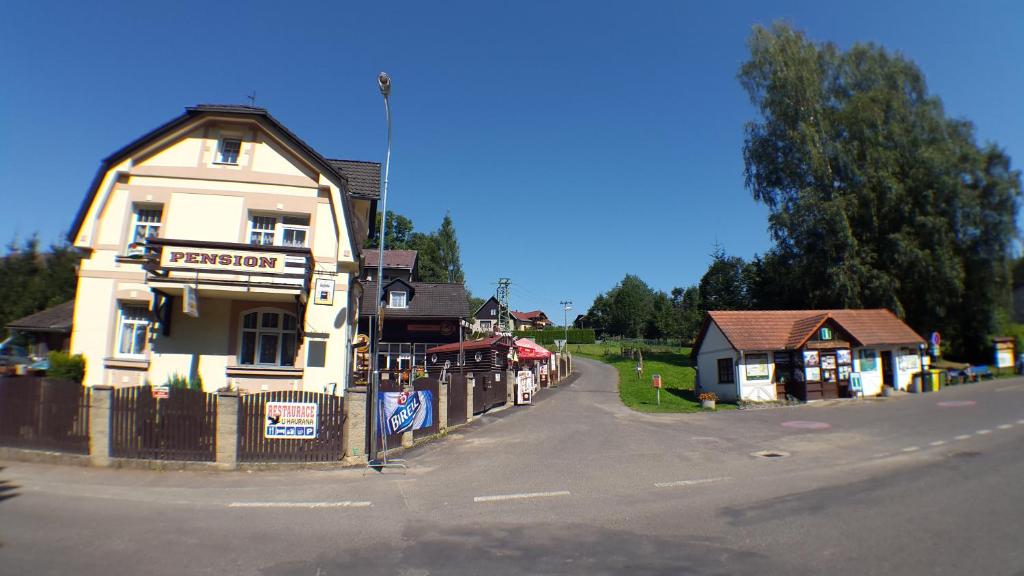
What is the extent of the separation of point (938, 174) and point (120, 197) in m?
44.5

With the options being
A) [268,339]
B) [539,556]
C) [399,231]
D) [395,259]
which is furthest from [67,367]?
[399,231]

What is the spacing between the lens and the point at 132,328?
51.1 feet

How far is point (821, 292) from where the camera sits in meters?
36.0

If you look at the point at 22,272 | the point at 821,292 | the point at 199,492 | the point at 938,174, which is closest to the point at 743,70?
the point at 938,174

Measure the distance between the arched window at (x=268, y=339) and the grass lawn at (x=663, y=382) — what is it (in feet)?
50.3

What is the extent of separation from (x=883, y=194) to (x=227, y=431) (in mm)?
40621

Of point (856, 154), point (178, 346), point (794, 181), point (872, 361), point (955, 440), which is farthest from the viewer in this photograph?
point (794, 181)

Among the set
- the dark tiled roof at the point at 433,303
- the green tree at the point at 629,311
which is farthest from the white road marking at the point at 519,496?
the green tree at the point at 629,311

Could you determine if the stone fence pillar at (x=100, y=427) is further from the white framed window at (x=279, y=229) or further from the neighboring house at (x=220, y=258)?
the white framed window at (x=279, y=229)

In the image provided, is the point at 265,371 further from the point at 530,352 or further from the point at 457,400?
the point at 530,352

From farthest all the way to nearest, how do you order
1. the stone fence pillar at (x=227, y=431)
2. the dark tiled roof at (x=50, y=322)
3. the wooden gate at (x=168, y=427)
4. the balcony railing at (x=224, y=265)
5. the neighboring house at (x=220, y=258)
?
1. the dark tiled roof at (x=50, y=322)
2. the neighboring house at (x=220, y=258)
3. the balcony railing at (x=224, y=265)
4. the wooden gate at (x=168, y=427)
5. the stone fence pillar at (x=227, y=431)

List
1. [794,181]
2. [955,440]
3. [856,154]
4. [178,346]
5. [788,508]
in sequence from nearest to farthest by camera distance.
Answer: [788,508], [955,440], [178,346], [856,154], [794,181]

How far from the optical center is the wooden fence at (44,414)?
1145 centimetres

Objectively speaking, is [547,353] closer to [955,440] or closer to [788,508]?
[955,440]
